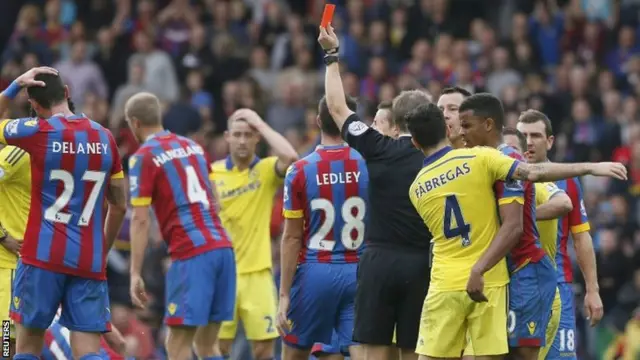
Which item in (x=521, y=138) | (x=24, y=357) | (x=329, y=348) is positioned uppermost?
(x=521, y=138)

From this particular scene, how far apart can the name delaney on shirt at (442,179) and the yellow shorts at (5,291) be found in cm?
391

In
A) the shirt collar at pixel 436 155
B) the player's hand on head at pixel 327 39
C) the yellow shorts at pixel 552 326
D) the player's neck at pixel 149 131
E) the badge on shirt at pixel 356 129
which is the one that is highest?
the player's hand on head at pixel 327 39

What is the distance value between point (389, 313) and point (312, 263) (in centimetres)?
137

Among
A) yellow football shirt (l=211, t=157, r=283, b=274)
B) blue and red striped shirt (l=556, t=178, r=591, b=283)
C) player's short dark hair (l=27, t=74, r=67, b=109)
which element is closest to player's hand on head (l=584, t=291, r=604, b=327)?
blue and red striped shirt (l=556, t=178, r=591, b=283)

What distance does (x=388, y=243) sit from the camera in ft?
37.0

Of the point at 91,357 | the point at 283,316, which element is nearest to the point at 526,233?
the point at 283,316

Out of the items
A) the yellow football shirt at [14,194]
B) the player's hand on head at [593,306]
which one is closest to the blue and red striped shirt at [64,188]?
the yellow football shirt at [14,194]

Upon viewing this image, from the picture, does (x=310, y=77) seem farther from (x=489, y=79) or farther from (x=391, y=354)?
(x=391, y=354)

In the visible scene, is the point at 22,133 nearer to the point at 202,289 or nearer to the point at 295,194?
the point at 295,194

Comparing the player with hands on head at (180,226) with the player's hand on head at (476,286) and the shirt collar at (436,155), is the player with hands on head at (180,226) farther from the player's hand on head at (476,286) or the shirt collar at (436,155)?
the player's hand on head at (476,286)

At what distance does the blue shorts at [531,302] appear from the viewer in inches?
419

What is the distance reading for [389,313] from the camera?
36.7 feet

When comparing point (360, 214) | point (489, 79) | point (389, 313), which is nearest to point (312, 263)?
point (360, 214)

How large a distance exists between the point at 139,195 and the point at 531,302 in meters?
3.99
